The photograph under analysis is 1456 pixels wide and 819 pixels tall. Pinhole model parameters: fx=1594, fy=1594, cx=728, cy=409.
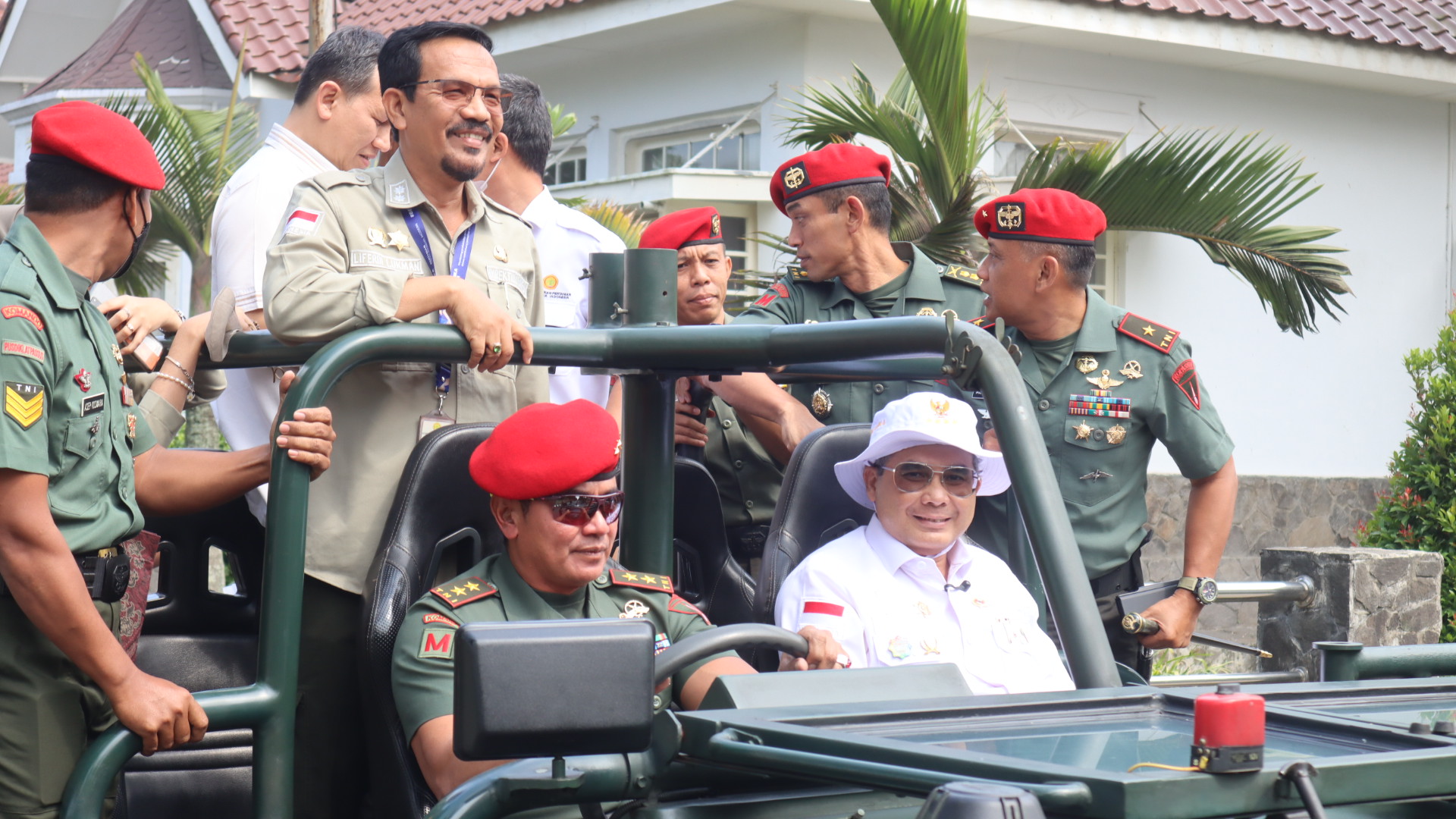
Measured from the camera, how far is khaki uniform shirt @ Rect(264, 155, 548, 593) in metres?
2.78

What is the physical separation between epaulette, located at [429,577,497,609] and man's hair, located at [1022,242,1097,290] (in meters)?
1.86

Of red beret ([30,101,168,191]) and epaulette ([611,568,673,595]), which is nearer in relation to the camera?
red beret ([30,101,168,191])

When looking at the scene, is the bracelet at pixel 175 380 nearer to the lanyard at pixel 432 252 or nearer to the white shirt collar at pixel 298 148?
the lanyard at pixel 432 252

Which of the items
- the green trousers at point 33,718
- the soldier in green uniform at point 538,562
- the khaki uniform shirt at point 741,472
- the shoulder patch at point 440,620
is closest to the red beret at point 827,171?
the khaki uniform shirt at point 741,472

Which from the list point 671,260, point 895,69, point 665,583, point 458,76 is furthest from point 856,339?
point 895,69

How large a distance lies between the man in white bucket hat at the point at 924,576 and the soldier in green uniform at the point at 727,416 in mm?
444

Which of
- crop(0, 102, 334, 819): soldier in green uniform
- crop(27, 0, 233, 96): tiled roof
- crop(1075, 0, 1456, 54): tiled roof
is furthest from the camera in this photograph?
crop(27, 0, 233, 96): tiled roof

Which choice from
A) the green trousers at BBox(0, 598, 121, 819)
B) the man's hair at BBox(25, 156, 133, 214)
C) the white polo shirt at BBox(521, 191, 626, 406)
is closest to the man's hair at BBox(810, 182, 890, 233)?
the white polo shirt at BBox(521, 191, 626, 406)

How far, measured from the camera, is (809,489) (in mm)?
3520

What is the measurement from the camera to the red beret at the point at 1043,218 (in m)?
4.08

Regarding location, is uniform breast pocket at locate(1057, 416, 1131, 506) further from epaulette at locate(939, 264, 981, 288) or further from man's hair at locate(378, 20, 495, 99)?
man's hair at locate(378, 20, 495, 99)

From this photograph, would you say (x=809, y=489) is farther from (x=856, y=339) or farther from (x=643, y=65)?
(x=643, y=65)

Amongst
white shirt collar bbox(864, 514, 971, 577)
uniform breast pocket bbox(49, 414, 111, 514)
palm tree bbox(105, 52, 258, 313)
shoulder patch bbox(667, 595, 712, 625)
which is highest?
palm tree bbox(105, 52, 258, 313)

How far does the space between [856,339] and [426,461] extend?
98 cm
